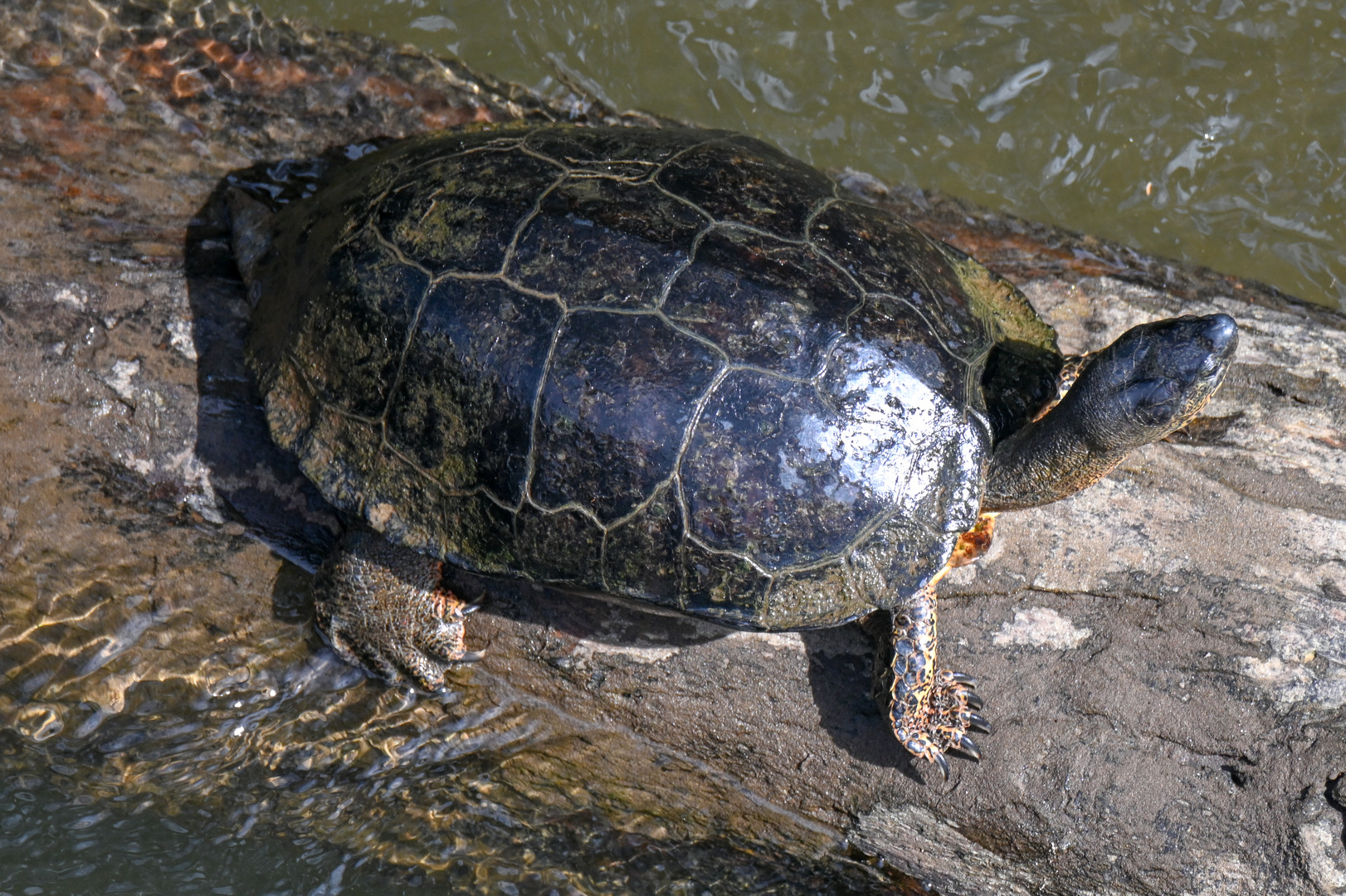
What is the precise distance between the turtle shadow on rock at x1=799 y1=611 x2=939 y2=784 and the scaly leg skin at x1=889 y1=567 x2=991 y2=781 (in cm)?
14

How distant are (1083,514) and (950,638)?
2.72ft

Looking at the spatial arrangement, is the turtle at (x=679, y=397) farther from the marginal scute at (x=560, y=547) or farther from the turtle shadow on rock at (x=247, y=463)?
the turtle shadow on rock at (x=247, y=463)

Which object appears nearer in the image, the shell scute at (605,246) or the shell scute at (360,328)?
the shell scute at (605,246)

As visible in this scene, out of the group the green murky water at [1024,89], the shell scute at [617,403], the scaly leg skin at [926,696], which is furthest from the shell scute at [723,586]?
the green murky water at [1024,89]

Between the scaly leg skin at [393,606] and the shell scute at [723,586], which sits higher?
the shell scute at [723,586]

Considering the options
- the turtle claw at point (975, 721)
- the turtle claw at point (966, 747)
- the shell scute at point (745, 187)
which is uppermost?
the shell scute at point (745, 187)

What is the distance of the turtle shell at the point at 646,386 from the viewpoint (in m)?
3.23

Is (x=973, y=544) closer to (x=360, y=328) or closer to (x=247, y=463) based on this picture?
(x=360, y=328)

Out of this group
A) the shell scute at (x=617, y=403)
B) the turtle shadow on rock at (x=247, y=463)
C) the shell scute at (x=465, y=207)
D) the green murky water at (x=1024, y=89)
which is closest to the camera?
the shell scute at (x=617, y=403)

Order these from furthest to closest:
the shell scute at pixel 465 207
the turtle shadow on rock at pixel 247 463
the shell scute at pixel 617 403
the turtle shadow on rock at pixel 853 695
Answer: the turtle shadow on rock at pixel 247 463 < the turtle shadow on rock at pixel 853 695 < the shell scute at pixel 465 207 < the shell scute at pixel 617 403

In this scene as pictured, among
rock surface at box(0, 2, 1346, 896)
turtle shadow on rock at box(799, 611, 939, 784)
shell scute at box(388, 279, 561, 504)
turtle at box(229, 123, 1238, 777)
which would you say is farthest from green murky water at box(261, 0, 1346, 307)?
turtle shadow on rock at box(799, 611, 939, 784)

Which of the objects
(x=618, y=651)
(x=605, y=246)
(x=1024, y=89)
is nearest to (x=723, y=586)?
(x=618, y=651)

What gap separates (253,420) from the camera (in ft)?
13.3

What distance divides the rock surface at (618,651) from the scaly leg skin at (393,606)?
15 centimetres
